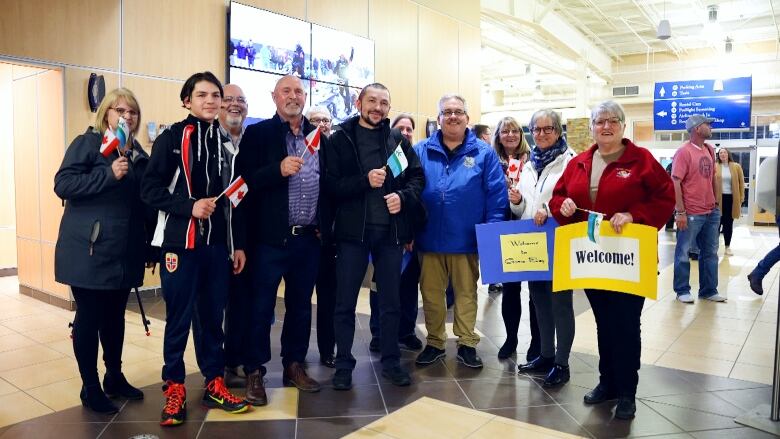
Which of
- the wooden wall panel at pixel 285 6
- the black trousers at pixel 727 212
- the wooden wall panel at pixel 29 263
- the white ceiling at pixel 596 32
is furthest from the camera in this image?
the white ceiling at pixel 596 32

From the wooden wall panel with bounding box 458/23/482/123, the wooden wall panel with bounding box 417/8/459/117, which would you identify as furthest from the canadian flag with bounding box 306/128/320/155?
the wooden wall panel with bounding box 458/23/482/123

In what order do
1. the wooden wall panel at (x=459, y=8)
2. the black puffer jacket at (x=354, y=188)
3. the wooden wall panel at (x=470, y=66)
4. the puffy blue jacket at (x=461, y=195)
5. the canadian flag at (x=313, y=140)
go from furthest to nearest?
the wooden wall panel at (x=470, y=66)
the wooden wall panel at (x=459, y=8)
the puffy blue jacket at (x=461, y=195)
the black puffer jacket at (x=354, y=188)
the canadian flag at (x=313, y=140)

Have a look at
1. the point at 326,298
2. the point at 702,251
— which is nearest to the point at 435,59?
the point at 702,251

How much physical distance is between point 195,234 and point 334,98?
502 centimetres

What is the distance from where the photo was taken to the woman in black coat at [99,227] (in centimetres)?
259

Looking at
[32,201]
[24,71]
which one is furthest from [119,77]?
[32,201]

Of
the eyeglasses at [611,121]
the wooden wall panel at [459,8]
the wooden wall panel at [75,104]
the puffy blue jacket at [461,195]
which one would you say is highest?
the wooden wall panel at [459,8]

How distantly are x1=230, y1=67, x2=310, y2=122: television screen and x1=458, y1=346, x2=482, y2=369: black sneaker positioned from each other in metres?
3.77

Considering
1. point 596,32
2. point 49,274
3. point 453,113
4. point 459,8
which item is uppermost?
point 596,32

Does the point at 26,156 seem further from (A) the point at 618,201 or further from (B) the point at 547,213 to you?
(A) the point at 618,201

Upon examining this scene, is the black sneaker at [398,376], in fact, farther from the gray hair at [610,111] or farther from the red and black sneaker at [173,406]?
the gray hair at [610,111]

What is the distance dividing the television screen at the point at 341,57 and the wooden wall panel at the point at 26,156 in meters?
2.97

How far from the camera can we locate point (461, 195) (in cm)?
330

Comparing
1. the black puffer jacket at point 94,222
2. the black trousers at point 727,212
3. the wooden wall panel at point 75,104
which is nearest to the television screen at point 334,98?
the wooden wall panel at point 75,104
